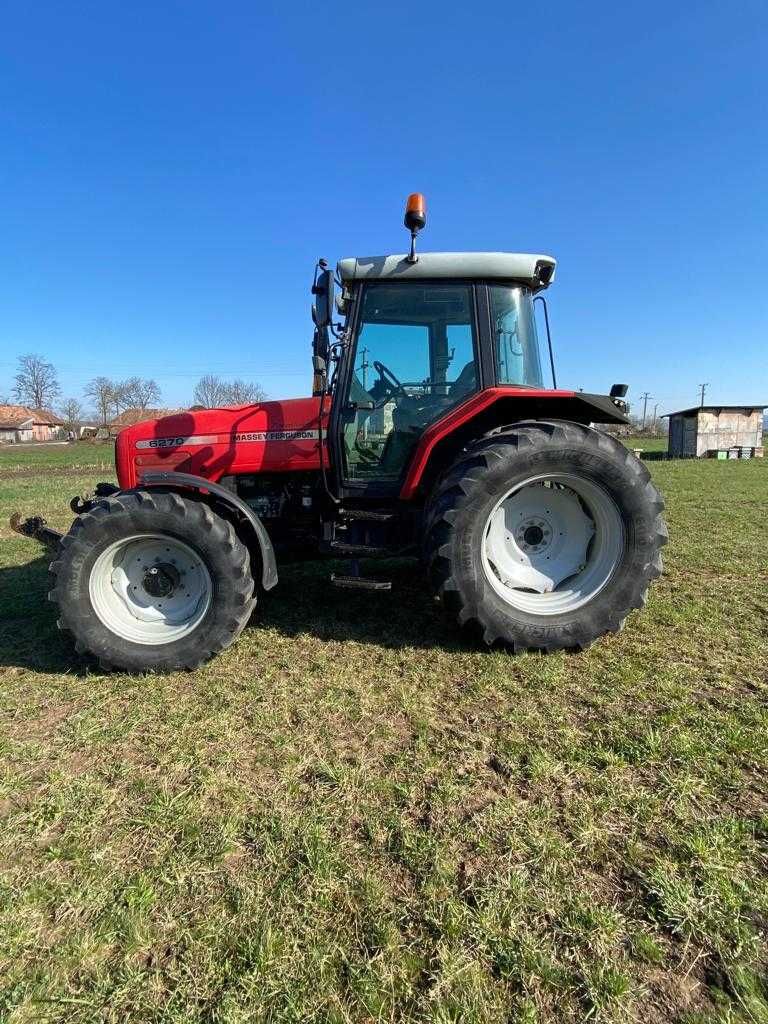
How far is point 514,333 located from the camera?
3367 millimetres

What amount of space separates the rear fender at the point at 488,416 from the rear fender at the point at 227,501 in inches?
35.8

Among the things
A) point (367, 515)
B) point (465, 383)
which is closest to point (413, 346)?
point (465, 383)

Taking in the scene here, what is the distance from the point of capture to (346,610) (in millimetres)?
3865

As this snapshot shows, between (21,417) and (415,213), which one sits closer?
(415,213)

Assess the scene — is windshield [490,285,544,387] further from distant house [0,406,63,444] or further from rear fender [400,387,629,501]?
distant house [0,406,63,444]

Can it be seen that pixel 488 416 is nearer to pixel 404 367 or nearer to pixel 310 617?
pixel 404 367

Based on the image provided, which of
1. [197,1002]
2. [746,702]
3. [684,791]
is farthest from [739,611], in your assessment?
[197,1002]

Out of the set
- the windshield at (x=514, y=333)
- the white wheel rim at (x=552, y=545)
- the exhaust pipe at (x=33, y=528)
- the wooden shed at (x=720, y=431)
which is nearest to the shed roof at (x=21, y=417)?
the wooden shed at (x=720, y=431)

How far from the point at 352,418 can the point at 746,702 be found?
260 cm

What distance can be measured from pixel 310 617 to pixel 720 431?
23158mm

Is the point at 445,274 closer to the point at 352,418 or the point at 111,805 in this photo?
the point at 352,418

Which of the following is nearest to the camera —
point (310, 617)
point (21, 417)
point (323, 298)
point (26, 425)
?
point (323, 298)

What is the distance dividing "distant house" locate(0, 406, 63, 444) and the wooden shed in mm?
70279

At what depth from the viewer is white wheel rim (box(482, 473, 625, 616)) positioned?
3.18 meters
